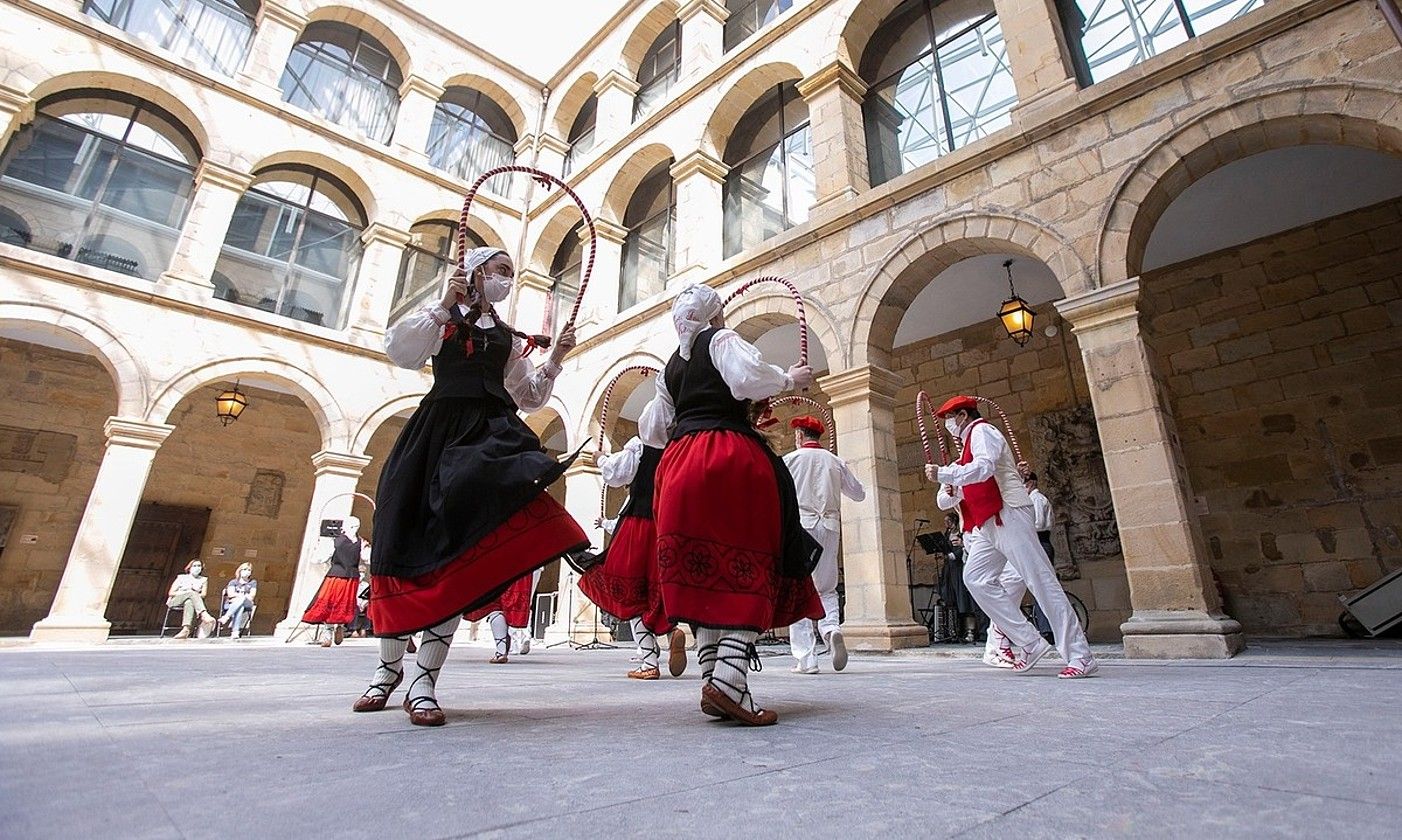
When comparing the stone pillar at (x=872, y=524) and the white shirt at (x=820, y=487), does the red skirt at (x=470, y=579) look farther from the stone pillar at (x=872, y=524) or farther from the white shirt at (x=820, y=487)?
the stone pillar at (x=872, y=524)

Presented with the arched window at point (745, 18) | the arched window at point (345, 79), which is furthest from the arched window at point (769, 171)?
the arched window at point (345, 79)

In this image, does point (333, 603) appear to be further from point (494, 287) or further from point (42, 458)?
point (494, 287)

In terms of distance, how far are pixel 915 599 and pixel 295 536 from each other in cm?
1262

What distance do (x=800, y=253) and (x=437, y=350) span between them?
6.61 metres

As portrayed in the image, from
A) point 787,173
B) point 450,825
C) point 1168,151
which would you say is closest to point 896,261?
point 1168,151

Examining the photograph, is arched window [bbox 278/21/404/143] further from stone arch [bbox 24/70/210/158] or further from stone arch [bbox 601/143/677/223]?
stone arch [bbox 601/143/677/223]

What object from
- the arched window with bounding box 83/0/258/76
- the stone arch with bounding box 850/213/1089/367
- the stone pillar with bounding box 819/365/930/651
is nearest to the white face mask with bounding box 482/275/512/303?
the stone pillar with bounding box 819/365/930/651

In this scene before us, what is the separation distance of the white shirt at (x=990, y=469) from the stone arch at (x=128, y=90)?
13386 millimetres

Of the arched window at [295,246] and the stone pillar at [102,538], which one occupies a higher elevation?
the arched window at [295,246]

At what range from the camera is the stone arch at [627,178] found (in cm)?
1199

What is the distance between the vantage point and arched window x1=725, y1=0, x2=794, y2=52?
1155 cm

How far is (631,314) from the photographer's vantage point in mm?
10617

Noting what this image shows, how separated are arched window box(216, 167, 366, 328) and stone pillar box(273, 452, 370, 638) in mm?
2878

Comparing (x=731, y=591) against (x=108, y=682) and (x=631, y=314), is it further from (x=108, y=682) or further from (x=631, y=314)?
(x=631, y=314)
